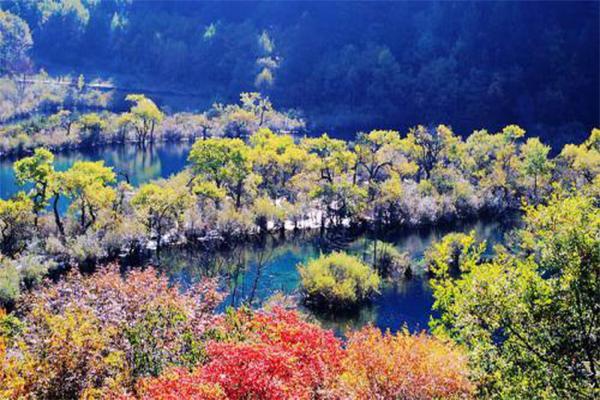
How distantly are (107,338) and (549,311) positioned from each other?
13.3 metres

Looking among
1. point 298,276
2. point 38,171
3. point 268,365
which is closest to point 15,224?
point 38,171

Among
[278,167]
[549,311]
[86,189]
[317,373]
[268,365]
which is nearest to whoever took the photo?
[549,311]

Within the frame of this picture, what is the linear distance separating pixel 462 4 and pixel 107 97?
340ft

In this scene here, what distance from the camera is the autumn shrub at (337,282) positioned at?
40969mm

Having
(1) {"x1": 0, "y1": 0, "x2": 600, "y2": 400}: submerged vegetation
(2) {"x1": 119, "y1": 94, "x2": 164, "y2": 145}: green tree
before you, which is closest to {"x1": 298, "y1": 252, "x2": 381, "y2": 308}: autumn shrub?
(1) {"x1": 0, "y1": 0, "x2": 600, "y2": 400}: submerged vegetation

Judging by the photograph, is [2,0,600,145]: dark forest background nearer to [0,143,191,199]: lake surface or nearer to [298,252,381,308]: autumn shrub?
[0,143,191,199]: lake surface

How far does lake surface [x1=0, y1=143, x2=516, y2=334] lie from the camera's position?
40.4 metres

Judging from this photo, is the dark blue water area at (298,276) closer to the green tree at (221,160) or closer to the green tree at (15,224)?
the green tree at (221,160)

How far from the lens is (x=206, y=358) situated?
821 inches

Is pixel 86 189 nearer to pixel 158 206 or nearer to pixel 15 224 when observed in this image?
pixel 15 224

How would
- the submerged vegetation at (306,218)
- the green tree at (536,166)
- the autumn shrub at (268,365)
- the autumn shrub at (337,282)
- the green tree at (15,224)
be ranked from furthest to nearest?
1. the green tree at (536,166)
2. the green tree at (15,224)
3. the autumn shrub at (337,282)
4. the autumn shrub at (268,365)
5. the submerged vegetation at (306,218)

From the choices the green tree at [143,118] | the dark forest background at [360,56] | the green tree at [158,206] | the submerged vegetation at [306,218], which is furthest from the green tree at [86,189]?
the dark forest background at [360,56]

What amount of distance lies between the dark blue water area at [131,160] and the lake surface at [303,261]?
25.2 ft

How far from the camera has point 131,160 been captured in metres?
92.9
